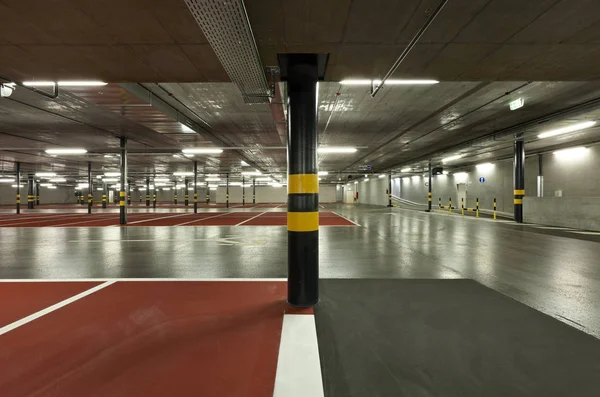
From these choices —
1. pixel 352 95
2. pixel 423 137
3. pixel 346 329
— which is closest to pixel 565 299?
pixel 346 329

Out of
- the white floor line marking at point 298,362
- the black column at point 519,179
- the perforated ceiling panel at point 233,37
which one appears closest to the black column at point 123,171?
the perforated ceiling panel at point 233,37

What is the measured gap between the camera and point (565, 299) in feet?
11.6

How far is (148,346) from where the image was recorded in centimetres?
246

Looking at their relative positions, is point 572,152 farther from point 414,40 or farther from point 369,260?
point 414,40

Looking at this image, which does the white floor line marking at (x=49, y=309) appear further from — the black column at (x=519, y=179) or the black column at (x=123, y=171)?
the black column at (x=519, y=179)

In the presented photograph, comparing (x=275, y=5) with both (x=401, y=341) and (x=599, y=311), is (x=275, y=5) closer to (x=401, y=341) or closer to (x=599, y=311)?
(x=401, y=341)

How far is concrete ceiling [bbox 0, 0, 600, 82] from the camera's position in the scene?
2.87 m

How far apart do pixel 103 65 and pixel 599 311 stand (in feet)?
23.1

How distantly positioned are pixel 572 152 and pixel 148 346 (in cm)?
1995

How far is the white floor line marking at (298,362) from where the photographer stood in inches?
76.5

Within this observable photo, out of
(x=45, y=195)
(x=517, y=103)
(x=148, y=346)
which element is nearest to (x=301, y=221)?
(x=148, y=346)

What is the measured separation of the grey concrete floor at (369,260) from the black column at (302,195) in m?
1.26

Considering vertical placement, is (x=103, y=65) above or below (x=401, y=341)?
above

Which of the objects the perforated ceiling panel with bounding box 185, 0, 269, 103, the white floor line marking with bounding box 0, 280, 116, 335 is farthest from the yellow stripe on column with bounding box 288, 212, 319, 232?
the white floor line marking with bounding box 0, 280, 116, 335
